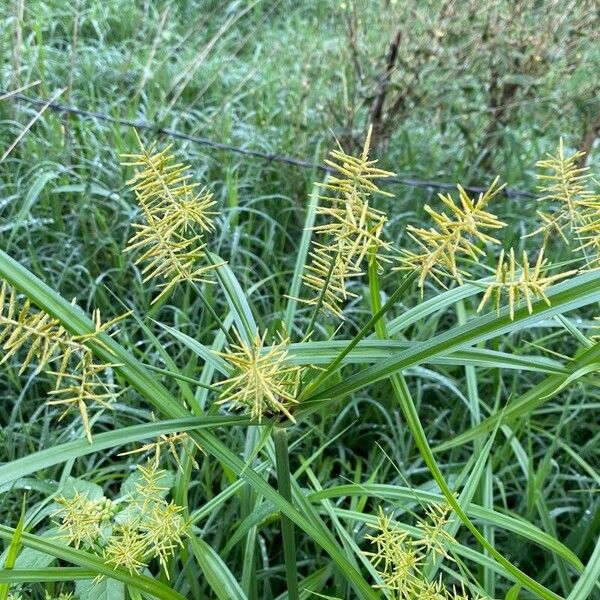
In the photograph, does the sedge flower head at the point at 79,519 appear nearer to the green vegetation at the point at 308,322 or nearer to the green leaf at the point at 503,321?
the green vegetation at the point at 308,322

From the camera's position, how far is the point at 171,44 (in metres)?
4.46

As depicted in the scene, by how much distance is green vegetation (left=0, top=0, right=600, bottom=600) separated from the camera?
0.79m

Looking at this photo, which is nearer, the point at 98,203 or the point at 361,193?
the point at 361,193

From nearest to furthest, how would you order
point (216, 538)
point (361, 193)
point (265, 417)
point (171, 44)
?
point (361, 193) < point (265, 417) < point (216, 538) < point (171, 44)

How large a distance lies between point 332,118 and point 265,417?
7.92 ft

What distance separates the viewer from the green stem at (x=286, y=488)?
0.89m

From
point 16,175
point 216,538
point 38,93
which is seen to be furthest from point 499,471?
point 38,93

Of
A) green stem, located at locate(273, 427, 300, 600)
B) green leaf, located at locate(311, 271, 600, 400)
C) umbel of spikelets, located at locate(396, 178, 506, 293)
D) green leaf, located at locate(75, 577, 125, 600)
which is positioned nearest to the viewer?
umbel of spikelets, located at locate(396, 178, 506, 293)

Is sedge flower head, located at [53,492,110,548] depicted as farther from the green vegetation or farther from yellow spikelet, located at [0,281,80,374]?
yellow spikelet, located at [0,281,80,374]

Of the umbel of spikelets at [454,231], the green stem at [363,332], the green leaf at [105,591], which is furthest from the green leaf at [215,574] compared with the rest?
the umbel of spikelets at [454,231]

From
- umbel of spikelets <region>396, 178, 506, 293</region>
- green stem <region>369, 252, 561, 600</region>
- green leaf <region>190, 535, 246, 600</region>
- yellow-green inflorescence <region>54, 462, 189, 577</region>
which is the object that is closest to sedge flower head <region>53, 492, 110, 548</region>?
yellow-green inflorescence <region>54, 462, 189, 577</region>

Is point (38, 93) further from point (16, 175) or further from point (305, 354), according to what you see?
point (305, 354)

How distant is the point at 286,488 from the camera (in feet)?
3.03

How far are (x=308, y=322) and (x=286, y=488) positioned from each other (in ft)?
3.99
